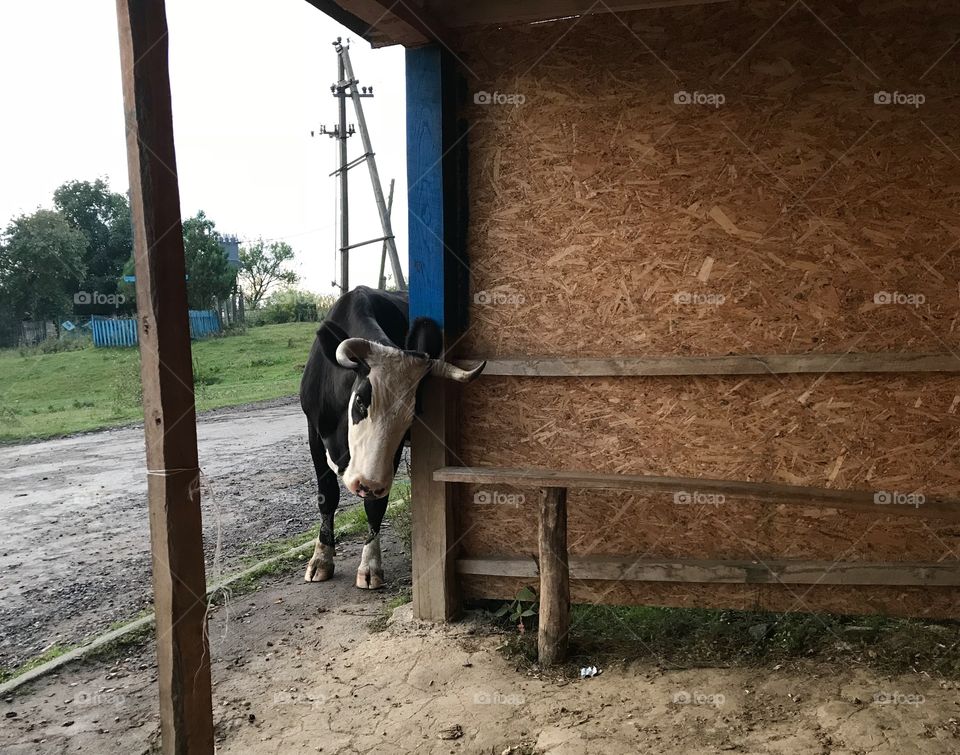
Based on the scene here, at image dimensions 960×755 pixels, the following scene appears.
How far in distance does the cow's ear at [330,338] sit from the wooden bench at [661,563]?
108 cm

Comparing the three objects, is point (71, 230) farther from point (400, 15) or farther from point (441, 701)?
point (441, 701)

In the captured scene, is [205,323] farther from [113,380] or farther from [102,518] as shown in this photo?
[102,518]

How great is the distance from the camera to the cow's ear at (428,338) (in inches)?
159

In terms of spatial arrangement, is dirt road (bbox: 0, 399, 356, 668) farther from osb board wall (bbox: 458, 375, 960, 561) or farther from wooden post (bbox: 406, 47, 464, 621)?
osb board wall (bbox: 458, 375, 960, 561)

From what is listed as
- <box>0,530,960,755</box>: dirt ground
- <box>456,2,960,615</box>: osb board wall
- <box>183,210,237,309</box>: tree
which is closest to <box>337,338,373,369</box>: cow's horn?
<box>456,2,960,615</box>: osb board wall

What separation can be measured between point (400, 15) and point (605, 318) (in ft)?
6.43

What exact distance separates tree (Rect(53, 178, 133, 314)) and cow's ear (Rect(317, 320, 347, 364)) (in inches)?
48.9

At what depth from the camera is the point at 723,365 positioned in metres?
3.79

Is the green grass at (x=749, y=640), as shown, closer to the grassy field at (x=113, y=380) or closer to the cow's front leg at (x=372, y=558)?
the cow's front leg at (x=372, y=558)

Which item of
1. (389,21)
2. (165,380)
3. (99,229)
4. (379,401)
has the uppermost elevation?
(389,21)

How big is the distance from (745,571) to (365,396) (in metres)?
2.38

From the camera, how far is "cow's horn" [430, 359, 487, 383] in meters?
3.84

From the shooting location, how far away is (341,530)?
6.17m

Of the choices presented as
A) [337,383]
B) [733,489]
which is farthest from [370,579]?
[733,489]
